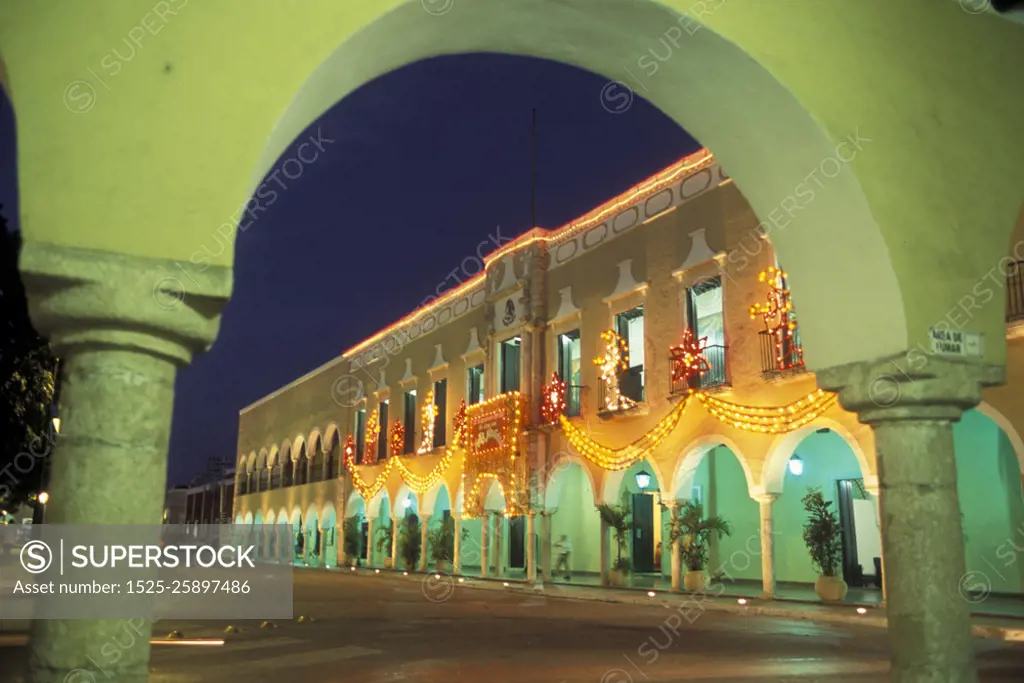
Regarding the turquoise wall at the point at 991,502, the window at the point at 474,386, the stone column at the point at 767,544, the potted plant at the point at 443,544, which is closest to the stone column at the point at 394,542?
the potted plant at the point at 443,544

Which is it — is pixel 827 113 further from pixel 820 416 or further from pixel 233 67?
pixel 820 416

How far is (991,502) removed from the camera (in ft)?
44.3

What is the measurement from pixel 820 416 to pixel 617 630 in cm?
476

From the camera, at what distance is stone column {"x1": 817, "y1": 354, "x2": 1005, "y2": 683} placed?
4371 mm

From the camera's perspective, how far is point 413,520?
28625 millimetres

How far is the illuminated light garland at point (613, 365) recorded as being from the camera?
56.5ft

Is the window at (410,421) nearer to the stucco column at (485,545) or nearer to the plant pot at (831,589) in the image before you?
the stucco column at (485,545)

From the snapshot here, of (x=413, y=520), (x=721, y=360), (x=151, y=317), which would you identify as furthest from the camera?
(x=413, y=520)

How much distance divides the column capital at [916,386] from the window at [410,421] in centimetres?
2207

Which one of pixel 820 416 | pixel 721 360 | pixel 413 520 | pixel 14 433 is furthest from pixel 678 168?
pixel 413 520

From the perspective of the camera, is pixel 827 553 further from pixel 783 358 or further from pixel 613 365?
pixel 613 365

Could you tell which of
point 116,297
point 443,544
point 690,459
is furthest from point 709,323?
point 116,297

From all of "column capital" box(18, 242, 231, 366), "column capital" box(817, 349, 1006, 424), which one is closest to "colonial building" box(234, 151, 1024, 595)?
"column capital" box(817, 349, 1006, 424)

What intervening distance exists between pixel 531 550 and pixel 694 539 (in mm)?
4652
